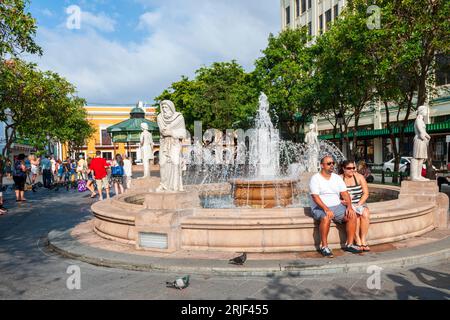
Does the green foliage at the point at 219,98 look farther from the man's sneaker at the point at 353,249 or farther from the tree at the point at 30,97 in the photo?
the man's sneaker at the point at 353,249

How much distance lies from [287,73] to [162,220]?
22364mm

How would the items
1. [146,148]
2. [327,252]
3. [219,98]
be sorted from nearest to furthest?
[327,252]
[146,148]
[219,98]

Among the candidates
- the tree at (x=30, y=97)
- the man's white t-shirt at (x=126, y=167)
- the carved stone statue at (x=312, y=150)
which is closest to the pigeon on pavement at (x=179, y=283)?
the tree at (x=30, y=97)

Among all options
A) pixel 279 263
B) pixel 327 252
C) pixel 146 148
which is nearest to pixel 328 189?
pixel 327 252

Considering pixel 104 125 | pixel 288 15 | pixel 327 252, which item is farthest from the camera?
pixel 104 125

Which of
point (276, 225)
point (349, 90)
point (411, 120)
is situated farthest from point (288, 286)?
point (411, 120)

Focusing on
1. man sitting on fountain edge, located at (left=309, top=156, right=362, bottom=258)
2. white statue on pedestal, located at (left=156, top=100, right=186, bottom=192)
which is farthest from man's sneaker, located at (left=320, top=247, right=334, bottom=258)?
white statue on pedestal, located at (left=156, top=100, right=186, bottom=192)

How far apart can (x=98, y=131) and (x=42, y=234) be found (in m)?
61.7

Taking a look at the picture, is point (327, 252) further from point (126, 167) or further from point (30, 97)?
point (30, 97)

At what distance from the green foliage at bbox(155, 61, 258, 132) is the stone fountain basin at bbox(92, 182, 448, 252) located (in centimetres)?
2405

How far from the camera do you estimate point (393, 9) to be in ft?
52.3

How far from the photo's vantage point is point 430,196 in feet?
27.5

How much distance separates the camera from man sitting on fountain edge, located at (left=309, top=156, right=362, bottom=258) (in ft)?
20.2
